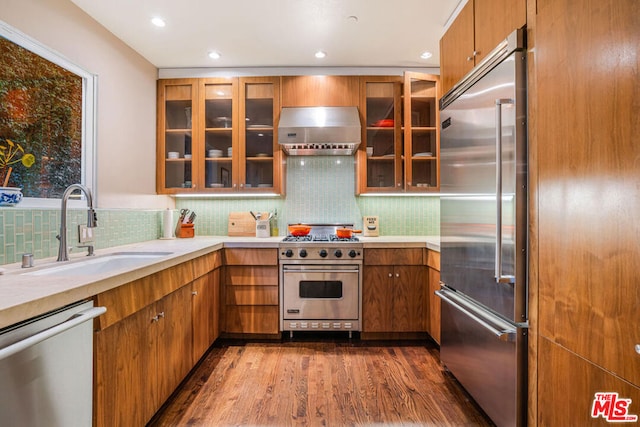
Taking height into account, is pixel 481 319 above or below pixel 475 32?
below

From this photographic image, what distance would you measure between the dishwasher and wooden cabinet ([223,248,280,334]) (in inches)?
63.7

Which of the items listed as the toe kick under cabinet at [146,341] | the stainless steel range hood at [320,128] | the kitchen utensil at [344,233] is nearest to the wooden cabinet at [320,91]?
the stainless steel range hood at [320,128]

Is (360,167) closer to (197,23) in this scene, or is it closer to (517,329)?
(197,23)

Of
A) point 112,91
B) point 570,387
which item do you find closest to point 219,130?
point 112,91

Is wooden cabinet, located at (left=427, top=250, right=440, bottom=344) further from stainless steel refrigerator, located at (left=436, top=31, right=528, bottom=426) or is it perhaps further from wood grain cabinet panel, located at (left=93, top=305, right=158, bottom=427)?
wood grain cabinet panel, located at (left=93, top=305, right=158, bottom=427)

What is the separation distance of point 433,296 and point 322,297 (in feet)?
3.07

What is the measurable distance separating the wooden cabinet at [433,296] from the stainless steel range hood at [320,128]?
121 cm

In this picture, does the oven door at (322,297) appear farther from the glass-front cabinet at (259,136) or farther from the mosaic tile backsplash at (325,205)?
the glass-front cabinet at (259,136)

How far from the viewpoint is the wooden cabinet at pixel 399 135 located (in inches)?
118

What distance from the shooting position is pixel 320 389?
2076mm

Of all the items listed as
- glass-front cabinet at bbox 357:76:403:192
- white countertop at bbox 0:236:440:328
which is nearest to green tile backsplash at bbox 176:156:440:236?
glass-front cabinet at bbox 357:76:403:192

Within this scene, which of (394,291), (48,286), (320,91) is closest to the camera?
(48,286)

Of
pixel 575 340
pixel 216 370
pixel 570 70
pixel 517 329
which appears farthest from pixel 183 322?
pixel 570 70

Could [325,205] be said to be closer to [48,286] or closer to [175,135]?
[175,135]
